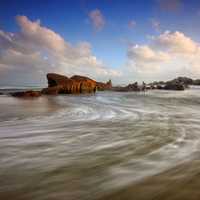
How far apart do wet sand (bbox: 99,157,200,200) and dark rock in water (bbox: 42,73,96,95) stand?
19997mm

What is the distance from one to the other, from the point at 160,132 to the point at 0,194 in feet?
11.0

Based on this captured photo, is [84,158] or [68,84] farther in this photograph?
[68,84]

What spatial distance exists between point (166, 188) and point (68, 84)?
74.1 feet

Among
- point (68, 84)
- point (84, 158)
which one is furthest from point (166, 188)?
point (68, 84)

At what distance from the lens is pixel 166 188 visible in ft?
6.66

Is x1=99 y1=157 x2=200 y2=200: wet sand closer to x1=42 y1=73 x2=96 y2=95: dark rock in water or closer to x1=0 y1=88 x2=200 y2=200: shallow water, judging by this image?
x1=0 y1=88 x2=200 y2=200: shallow water

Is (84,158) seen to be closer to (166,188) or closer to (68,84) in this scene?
(166,188)

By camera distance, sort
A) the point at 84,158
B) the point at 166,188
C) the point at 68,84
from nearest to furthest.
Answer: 1. the point at 166,188
2. the point at 84,158
3. the point at 68,84

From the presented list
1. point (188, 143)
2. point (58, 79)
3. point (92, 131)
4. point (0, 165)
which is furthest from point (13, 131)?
point (58, 79)

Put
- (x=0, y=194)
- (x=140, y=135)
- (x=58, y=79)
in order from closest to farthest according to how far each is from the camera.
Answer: (x=0, y=194)
(x=140, y=135)
(x=58, y=79)

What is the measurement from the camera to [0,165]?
2609mm

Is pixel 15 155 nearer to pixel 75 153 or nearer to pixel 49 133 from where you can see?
pixel 75 153

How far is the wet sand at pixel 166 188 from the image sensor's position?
6.23ft

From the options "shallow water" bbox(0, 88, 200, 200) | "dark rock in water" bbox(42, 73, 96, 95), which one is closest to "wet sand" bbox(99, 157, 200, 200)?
"shallow water" bbox(0, 88, 200, 200)
